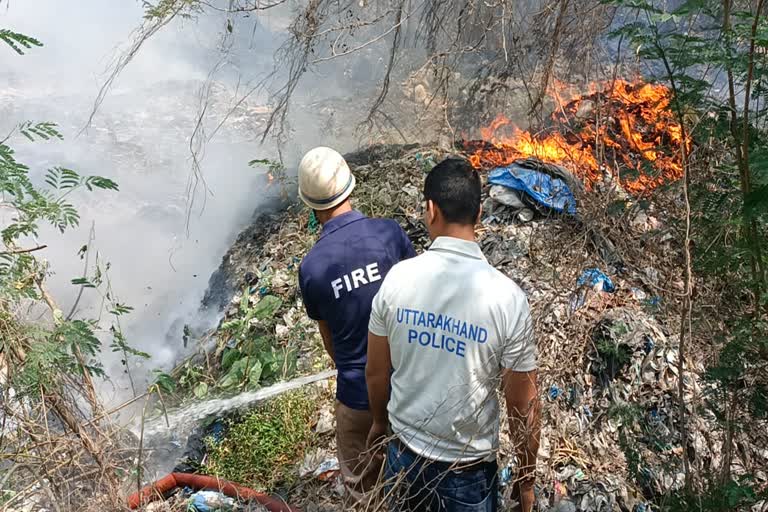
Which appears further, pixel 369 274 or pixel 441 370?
pixel 369 274

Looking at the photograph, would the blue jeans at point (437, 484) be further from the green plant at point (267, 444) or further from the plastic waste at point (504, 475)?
the green plant at point (267, 444)

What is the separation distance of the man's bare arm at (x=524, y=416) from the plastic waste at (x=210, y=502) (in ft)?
5.65

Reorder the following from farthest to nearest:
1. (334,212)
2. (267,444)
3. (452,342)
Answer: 1. (267,444)
2. (334,212)
3. (452,342)

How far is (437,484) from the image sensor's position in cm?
198

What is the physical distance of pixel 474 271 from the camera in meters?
1.85

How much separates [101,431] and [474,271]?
186 cm

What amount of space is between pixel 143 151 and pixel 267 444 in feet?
20.1

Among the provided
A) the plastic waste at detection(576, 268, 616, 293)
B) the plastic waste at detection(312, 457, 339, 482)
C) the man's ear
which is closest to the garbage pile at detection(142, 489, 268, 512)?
the plastic waste at detection(312, 457, 339, 482)

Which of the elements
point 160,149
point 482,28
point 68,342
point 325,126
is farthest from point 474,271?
point 160,149

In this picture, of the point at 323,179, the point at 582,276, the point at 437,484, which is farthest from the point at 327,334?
the point at 582,276

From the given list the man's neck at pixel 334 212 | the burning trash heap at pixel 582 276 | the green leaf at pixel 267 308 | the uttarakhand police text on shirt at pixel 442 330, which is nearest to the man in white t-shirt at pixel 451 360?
the uttarakhand police text on shirt at pixel 442 330

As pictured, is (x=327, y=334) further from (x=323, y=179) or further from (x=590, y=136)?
(x=590, y=136)

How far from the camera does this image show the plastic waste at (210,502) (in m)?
3.12

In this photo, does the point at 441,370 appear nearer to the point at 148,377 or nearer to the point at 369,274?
the point at 369,274
